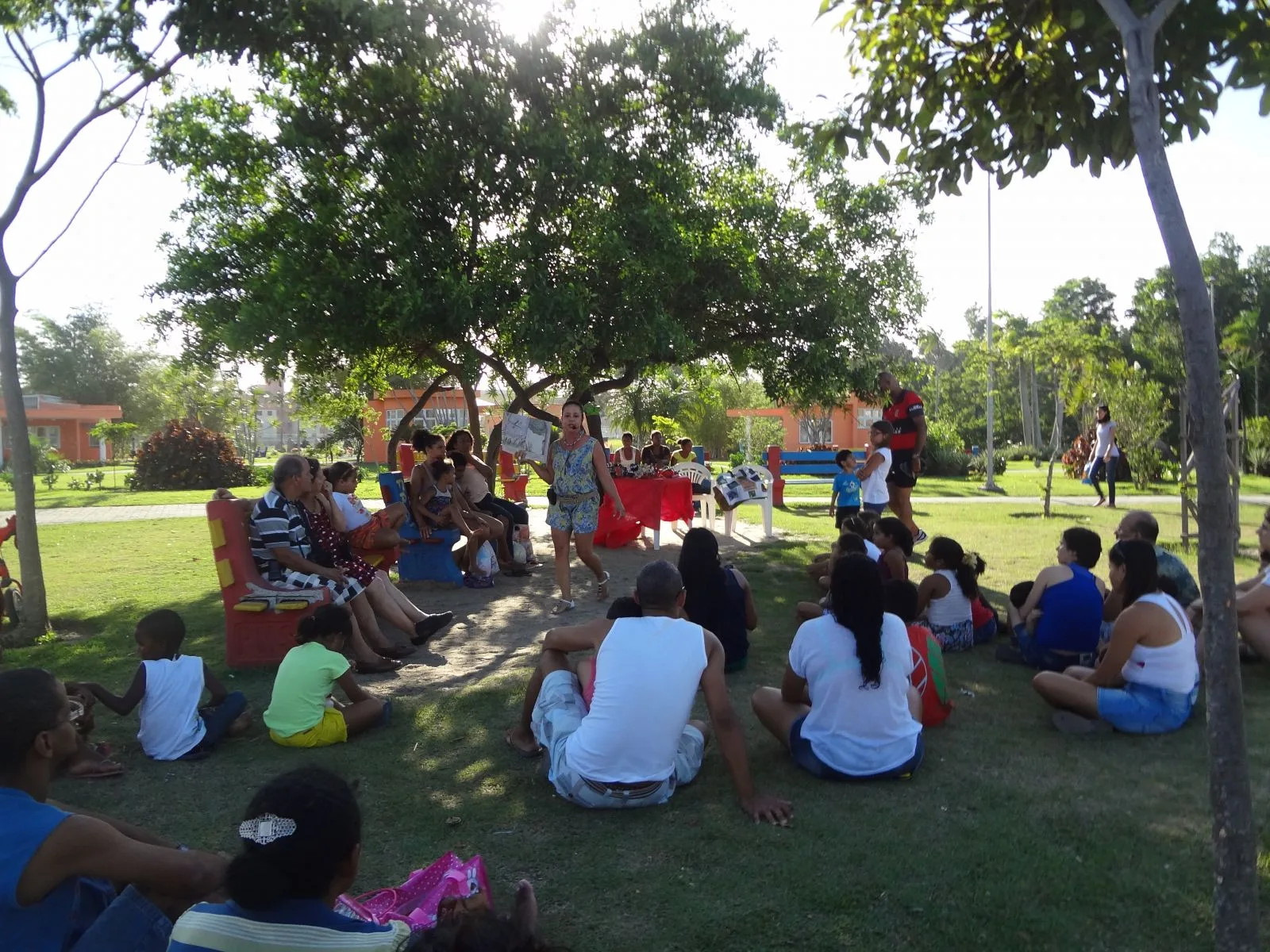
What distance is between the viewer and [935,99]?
425 centimetres

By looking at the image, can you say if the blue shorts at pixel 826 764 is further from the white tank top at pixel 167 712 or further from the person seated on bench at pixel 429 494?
the person seated on bench at pixel 429 494

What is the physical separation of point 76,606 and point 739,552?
273 inches

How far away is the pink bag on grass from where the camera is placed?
2799mm

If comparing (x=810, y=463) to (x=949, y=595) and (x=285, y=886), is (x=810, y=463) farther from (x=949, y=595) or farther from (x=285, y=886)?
(x=285, y=886)

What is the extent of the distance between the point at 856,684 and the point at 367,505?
15100mm

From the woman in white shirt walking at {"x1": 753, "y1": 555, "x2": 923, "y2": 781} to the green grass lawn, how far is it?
5.3 inches

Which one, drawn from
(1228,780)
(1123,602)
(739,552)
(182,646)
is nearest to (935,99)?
(1123,602)

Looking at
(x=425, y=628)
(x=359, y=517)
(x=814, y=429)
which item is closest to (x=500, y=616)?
(x=425, y=628)

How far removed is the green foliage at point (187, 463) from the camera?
95.5ft

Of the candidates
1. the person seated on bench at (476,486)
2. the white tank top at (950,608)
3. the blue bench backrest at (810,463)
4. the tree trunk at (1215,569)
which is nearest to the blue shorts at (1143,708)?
the white tank top at (950,608)

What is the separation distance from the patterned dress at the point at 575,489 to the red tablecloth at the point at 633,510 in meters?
3.14

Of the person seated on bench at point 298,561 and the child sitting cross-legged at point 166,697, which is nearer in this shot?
the child sitting cross-legged at point 166,697

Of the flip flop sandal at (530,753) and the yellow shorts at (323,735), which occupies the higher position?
the yellow shorts at (323,735)

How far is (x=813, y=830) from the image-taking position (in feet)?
12.3
